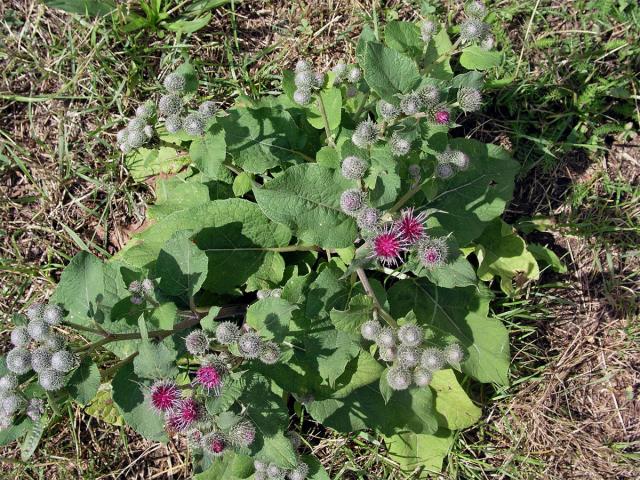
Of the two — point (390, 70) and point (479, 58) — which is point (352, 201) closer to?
point (390, 70)

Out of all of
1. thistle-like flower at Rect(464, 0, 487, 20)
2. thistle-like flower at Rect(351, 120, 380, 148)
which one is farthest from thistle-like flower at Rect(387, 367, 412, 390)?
thistle-like flower at Rect(464, 0, 487, 20)

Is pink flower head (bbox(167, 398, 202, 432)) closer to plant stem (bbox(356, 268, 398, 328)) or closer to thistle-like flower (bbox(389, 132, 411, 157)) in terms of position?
plant stem (bbox(356, 268, 398, 328))

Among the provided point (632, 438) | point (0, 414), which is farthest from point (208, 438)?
point (632, 438)

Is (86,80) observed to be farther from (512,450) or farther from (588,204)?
(512,450)

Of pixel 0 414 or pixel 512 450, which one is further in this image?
pixel 512 450

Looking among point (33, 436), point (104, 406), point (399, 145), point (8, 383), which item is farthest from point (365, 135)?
point (104, 406)
